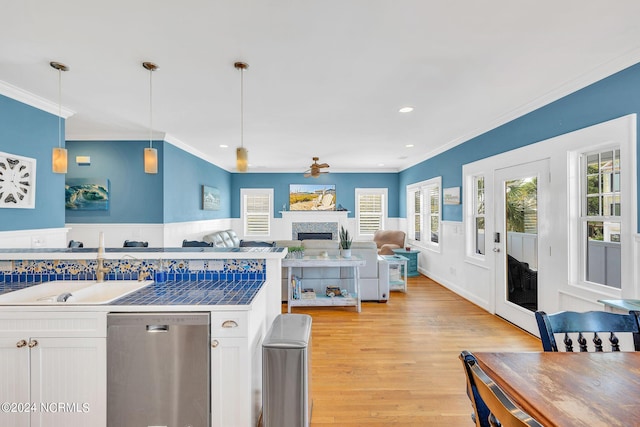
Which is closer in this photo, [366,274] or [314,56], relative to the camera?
[314,56]

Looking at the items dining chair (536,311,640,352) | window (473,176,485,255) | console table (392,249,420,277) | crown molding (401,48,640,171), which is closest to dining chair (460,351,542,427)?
dining chair (536,311,640,352)

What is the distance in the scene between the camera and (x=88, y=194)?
4.48 meters

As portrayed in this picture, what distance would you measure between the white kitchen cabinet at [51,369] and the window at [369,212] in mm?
6888

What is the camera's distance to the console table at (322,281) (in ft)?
13.0

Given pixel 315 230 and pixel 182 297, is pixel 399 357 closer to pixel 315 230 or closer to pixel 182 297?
pixel 182 297

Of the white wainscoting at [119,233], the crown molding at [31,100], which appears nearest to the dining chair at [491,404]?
the crown molding at [31,100]

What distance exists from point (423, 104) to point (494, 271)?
2350mm

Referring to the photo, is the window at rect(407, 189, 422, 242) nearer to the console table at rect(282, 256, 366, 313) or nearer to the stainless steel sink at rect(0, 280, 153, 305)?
the console table at rect(282, 256, 366, 313)

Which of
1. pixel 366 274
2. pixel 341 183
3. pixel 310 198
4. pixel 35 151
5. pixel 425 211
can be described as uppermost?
pixel 341 183

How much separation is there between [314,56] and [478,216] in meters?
3.40

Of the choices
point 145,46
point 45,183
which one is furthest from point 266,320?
point 45,183

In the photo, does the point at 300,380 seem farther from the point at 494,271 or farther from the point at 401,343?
the point at 494,271

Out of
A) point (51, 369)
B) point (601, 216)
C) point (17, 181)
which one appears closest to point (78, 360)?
point (51, 369)

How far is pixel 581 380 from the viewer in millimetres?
1060
